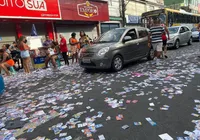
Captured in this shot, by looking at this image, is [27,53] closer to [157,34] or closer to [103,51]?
[103,51]

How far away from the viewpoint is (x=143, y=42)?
8.70m

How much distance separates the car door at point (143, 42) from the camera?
859 centimetres

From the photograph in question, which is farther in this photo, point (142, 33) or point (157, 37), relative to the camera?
point (157, 37)

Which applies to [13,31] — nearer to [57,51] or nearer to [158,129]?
[57,51]

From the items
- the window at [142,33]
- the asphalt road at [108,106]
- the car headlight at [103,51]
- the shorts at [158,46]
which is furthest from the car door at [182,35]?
the car headlight at [103,51]

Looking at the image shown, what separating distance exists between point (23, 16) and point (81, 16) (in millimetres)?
6228

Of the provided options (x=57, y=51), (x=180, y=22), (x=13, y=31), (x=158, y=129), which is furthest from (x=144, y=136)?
(x=180, y=22)

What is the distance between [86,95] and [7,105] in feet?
6.59

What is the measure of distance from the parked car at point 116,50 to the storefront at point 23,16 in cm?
669

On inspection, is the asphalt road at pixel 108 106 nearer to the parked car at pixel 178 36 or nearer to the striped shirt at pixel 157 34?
the striped shirt at pixel 157 34

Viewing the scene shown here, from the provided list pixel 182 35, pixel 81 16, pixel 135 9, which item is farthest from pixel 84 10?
pixel 135 9

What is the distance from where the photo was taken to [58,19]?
14922mm

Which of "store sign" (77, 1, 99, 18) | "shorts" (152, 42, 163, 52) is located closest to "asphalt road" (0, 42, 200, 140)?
"shorts" (152, 42, 163, 52)

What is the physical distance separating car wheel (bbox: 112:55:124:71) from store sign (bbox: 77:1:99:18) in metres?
10.9
